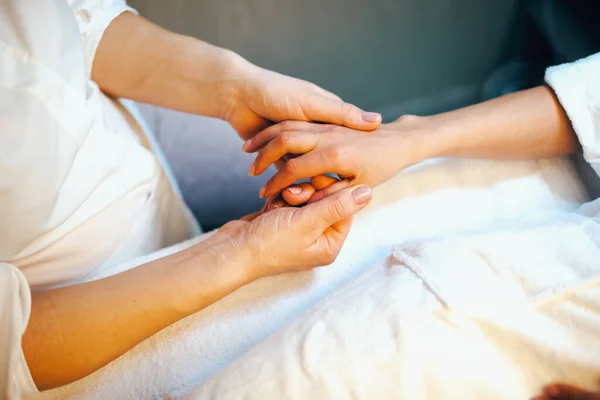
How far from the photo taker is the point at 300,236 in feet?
1.92

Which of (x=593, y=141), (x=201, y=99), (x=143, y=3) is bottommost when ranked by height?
(x=593, y=141)

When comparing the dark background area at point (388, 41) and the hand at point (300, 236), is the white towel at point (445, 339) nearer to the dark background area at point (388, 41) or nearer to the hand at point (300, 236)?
the hand at point (300, 236)

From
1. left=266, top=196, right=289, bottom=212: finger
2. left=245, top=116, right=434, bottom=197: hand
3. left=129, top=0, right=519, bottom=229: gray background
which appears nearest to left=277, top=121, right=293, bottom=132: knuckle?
left=245, top=116, right=434, bottom=197: hand

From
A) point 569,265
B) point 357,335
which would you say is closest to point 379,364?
point 357,335

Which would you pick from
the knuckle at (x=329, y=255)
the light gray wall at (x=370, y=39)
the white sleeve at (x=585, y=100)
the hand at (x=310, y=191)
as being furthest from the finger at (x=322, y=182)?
the light gray wall at (x=370, y=39)

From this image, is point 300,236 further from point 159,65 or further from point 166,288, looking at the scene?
point 159,65

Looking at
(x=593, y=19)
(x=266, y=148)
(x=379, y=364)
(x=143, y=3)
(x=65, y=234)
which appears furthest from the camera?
(x=143, y=3)

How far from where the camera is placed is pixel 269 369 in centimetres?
43

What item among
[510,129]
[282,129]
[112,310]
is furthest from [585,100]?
[112,310]

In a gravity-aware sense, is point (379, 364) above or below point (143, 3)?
below

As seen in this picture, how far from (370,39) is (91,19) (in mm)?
697

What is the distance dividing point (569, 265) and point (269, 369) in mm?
329

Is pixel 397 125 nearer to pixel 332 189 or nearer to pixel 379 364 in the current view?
pixel 332 189

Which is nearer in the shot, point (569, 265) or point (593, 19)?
point (569, 265)
